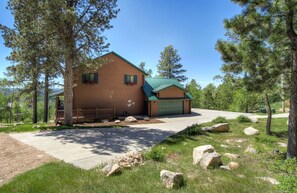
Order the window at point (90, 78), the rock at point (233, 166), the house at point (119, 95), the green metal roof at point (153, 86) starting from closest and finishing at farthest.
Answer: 1. the rock at point (233, 166)
2. the house at point (119, 95)
3. the window at point (90, 78)
4. the green metal roof at point (153, 86)

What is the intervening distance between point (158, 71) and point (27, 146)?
145 feet

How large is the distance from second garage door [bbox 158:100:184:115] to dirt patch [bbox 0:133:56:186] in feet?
56.1

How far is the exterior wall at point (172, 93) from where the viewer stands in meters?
24.6

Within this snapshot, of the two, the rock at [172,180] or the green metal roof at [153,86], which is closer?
the rock at [172,180]

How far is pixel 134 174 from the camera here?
18.5ft

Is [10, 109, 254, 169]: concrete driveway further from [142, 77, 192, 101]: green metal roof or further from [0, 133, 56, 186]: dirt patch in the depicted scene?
[142, 77, 192, 101]: green metal roof

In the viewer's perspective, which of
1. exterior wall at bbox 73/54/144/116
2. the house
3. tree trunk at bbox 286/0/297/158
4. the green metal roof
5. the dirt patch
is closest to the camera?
the dirt patch

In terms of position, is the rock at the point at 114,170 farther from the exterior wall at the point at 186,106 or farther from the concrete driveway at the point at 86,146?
the exterior wall at the point at 186,106

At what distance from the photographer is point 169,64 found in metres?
50.8

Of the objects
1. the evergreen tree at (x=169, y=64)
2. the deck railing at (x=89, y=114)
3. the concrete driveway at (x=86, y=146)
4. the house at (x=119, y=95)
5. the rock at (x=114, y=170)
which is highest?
the evergreen tree at (x=169, y=64)

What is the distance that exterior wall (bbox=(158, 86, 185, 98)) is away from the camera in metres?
24.6

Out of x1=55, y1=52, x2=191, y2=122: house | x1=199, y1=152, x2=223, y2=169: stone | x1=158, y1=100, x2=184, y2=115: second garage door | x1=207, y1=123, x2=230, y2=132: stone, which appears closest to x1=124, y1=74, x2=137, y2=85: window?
x1=55, y1=52, x2=191, y2=122: house

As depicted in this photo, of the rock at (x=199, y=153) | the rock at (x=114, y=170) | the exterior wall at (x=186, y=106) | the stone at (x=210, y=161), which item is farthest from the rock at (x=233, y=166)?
the exterior wall at (x=186, y=106)

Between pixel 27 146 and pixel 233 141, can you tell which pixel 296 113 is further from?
pixel 27 146
